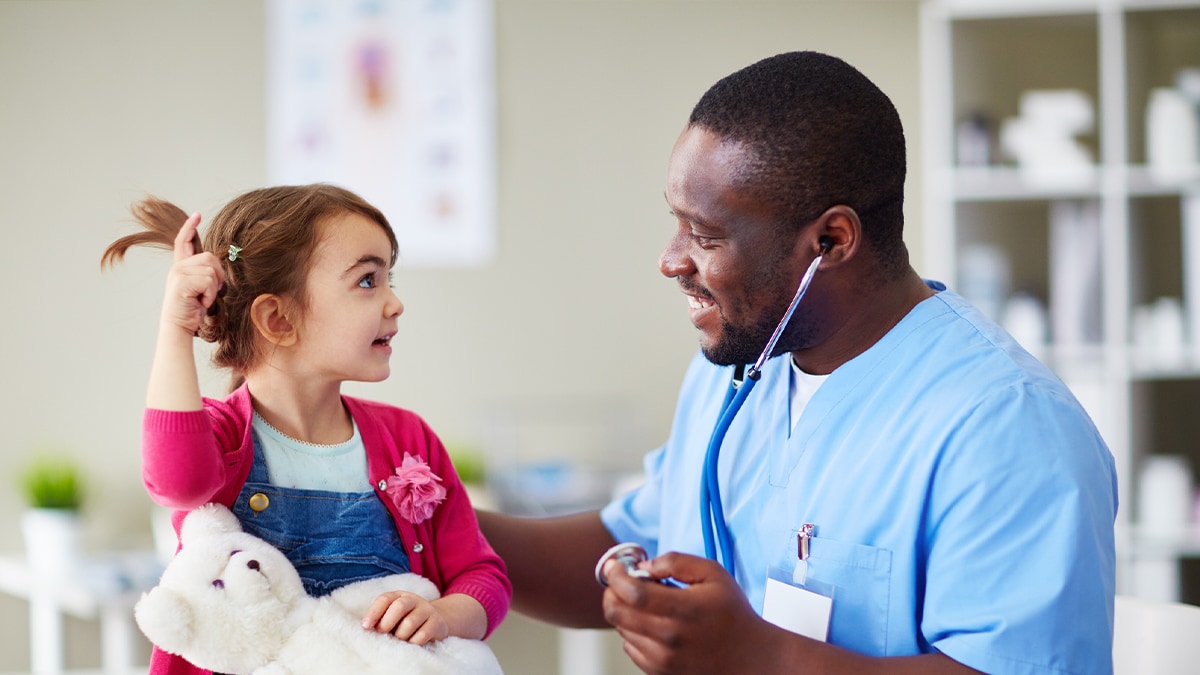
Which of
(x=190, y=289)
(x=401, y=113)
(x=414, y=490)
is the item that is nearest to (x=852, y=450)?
(x=414, y=490)

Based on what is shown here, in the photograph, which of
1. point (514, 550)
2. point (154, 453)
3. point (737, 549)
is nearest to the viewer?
point (154, 453)

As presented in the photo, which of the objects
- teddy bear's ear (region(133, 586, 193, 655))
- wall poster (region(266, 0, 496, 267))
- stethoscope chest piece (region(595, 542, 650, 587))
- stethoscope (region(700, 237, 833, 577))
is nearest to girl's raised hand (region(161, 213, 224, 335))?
teddy bear's ear (region(133, 586, 193, 655))

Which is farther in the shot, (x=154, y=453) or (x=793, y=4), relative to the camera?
(x=793, y=4)

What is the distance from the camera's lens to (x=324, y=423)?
1129 millimetres

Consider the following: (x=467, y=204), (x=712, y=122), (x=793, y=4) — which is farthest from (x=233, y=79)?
(x=712, y=122)

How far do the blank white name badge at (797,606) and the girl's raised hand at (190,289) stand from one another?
2.04ft

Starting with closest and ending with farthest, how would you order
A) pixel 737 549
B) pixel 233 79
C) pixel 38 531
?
pixel 737 549, pixel 38 531, pixel 233 79

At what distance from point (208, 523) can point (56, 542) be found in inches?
83.5

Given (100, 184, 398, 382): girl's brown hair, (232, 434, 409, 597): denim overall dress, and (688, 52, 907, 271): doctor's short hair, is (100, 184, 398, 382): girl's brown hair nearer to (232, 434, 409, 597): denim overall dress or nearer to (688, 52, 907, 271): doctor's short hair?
(232, 434, 409, 597): denim overall dress

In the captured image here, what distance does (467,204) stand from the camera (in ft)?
11.0

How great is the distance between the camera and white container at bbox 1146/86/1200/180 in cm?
281

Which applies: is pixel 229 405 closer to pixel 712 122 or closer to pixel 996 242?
pixel 712 122

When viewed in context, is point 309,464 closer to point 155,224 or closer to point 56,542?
point 155,224

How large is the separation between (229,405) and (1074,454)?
2.64ft
